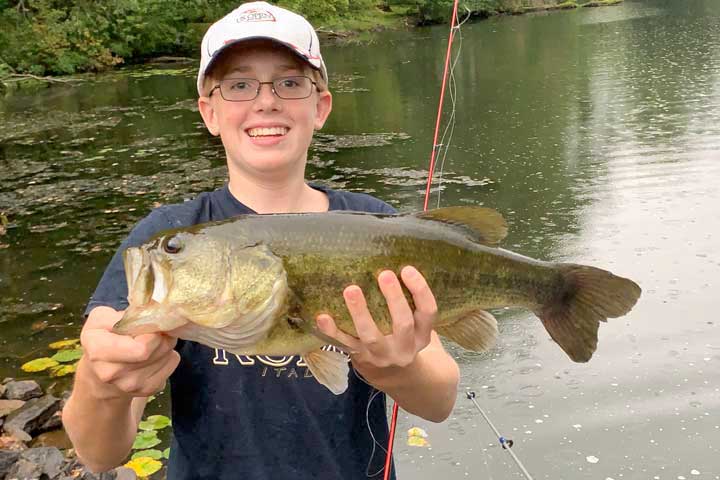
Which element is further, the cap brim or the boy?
the cap brim

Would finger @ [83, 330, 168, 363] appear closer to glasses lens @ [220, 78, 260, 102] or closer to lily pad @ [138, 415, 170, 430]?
glasses lens @ [220, 78, 260, 102]

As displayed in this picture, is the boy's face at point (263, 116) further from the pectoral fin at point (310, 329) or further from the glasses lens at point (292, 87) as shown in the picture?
the pectoral fin at point (310, 329)

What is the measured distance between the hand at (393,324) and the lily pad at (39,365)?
4.61 metres

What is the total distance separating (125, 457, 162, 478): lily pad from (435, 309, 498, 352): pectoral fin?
276 cm

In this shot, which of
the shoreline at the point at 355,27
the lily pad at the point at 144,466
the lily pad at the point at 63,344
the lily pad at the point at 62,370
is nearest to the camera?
the lily pad at the point at 144,466

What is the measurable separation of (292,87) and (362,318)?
1089 mm

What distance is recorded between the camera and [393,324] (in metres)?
2.09

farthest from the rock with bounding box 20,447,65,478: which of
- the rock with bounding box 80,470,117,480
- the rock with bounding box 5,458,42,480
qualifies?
the rock with bounding box 80,470,117,480

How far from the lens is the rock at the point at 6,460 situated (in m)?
3.97

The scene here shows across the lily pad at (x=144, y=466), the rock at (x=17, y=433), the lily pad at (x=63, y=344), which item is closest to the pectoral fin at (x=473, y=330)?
the lily pad at (x=144, y=466)

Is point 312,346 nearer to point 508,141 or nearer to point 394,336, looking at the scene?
point 394,336

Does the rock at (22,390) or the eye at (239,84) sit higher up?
the eye at (239,84)

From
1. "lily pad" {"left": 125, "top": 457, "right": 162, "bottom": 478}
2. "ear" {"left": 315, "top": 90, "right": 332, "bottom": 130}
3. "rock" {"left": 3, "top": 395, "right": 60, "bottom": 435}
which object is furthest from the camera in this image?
"rock" {"left": 3, "top": 395, "right": 60, "bottom": 435}

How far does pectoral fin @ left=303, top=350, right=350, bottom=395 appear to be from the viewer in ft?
6.95
